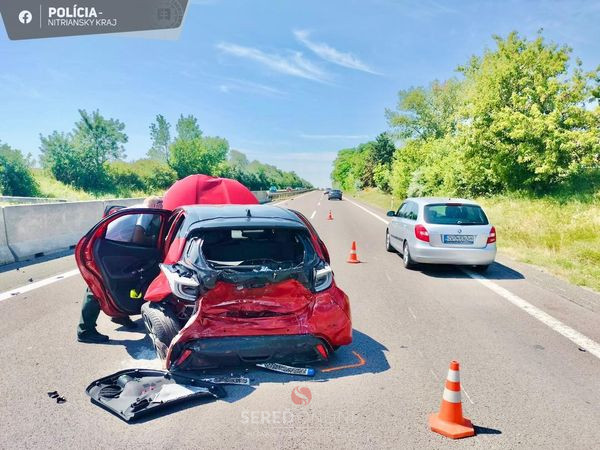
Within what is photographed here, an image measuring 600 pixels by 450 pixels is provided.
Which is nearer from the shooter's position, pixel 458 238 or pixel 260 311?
pixel 260 311

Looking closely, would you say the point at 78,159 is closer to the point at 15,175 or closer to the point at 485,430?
the point at 15,175

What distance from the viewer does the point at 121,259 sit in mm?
5375

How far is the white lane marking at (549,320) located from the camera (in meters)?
5.32

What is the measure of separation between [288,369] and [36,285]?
19.1 ft

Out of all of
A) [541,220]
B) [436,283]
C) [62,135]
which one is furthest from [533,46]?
[62,135]

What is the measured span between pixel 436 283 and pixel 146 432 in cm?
669

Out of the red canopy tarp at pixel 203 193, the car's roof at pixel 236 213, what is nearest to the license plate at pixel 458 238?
the red canopy tarp at pixel 203 193

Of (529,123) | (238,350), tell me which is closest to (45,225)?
(238,350)

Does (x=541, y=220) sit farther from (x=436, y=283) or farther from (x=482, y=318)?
(x=482, y=318)

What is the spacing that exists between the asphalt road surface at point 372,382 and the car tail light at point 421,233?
2.19m

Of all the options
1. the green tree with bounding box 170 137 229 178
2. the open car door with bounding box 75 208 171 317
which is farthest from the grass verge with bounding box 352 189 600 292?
the green tree with bounding box 170 137 229 178

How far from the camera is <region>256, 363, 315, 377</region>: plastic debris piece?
14.2 feet

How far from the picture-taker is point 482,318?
6.43 metres

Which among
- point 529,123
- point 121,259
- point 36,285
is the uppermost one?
point 529,123
